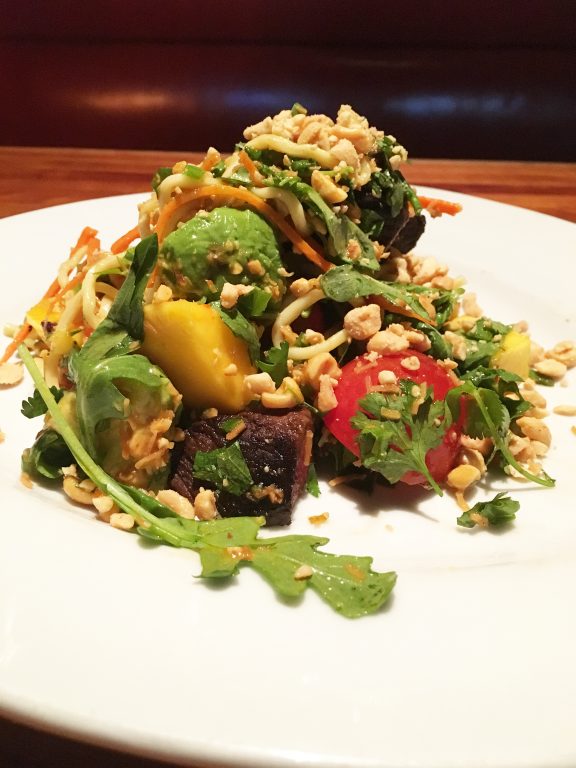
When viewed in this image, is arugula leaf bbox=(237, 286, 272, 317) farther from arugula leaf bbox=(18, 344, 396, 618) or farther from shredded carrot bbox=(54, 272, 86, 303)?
shredded carrot bbox=(54, 272, 86, 303)

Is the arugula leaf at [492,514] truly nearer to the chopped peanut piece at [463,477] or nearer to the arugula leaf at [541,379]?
the chopped peanut piece at [463,477]

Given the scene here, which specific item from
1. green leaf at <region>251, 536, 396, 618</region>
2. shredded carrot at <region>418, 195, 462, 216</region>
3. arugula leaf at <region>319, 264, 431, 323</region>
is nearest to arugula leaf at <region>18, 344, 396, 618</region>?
green leaf at <region>251, 536, 396, 618</region>

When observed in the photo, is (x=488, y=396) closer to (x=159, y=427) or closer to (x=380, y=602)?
(x=380, y=602)

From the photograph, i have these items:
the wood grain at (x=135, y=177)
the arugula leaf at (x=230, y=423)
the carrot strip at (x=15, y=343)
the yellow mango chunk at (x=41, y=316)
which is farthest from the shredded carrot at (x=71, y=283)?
the wood grain at (x=135, y=177)

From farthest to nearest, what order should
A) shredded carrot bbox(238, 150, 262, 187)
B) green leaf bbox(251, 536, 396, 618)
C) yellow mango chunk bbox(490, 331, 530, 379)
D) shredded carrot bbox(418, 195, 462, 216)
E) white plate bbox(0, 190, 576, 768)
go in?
shredded carrot bbox(418, 195, 462, 216) → yellow mango chunk bbox(490, 331, 530, 379) → shredded carrot bbox(238, 150, 262, 187) → green leaf bbox(251, 536, 396, 618) → white plate bbox(0, 190, 576, 768)

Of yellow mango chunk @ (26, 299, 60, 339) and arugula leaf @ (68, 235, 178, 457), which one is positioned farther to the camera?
yellow mango chunk @ (26, 299, 60, 339)

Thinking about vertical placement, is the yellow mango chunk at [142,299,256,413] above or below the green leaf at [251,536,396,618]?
above

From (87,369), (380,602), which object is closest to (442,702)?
(380,602)

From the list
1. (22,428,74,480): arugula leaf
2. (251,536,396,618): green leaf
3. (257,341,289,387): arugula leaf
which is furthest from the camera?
(257,341,289,387): arugula leaf
